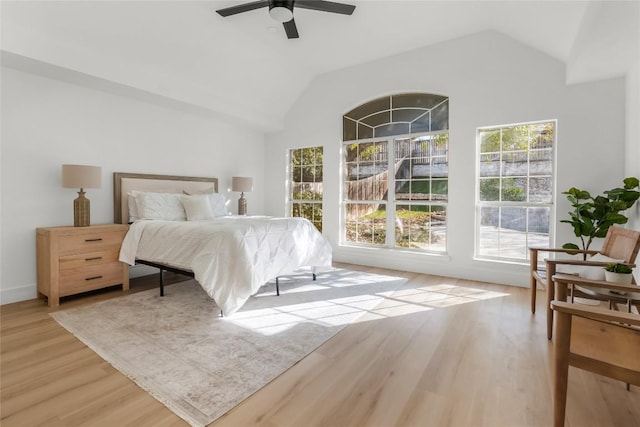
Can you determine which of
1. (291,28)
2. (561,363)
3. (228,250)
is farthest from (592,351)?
(291,28)

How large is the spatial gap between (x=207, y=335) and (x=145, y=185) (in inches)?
109

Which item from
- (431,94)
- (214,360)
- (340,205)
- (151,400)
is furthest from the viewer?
(340,205)

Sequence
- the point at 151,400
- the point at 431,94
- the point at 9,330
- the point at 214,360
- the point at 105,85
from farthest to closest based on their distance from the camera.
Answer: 1. the point at 431,94
2. the point at 105,85
3. the point at 9,330
4. the point at 214,360
5. the point at 151,400

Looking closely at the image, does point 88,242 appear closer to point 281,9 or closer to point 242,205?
point 242,205

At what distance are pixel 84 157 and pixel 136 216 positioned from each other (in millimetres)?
907

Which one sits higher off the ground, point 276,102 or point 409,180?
point 276,102

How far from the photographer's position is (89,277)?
11.0 feet

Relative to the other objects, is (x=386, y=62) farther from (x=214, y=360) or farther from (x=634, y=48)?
(x=214, y=360)

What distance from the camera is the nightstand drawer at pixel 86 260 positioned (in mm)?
3170

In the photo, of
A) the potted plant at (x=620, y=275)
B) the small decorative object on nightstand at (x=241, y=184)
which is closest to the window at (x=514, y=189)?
the potted plant at (x=620, y=275)

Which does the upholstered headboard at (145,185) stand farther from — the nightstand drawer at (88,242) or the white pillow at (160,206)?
the nightstand drawer at (88,242)

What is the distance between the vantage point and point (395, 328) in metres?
2.62

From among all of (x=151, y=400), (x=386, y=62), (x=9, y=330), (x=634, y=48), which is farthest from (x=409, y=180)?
(x=9, y=330)

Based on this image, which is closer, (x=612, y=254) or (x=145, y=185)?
(x=612, y=254)
